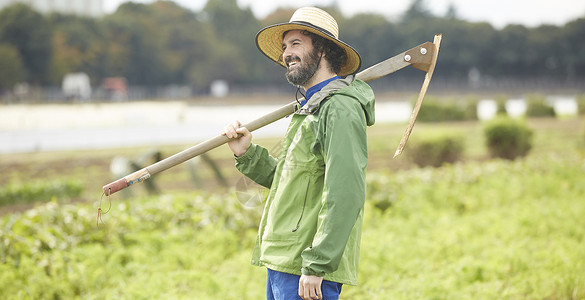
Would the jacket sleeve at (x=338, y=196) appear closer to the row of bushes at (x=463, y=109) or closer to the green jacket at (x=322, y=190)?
the green jacket at (x=322, y=190)

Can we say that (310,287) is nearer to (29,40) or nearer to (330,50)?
(330,50)

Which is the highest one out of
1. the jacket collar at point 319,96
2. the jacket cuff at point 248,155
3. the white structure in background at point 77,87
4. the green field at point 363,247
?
the white structure in background at point 77,87

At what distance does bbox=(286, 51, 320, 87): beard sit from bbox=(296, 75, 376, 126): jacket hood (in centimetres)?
9

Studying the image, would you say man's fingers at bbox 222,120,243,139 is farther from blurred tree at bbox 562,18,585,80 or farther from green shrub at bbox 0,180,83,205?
blurred tree at bbox 562,18,585,80

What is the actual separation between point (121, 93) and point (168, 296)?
4479 cm

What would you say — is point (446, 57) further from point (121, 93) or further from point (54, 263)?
point (54, 263)

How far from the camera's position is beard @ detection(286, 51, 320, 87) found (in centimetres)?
221

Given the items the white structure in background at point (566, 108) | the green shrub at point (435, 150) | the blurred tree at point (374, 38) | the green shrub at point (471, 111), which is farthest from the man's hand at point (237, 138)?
the blurred tree at point (374, 38)

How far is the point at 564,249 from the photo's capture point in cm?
442

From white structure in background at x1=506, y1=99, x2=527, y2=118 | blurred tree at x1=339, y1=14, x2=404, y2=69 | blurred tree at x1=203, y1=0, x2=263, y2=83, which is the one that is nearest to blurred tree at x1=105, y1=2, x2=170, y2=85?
blurred tree at x1=203, y1=0, x2=263, y2=83

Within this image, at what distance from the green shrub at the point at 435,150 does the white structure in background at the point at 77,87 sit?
3653 centimetres

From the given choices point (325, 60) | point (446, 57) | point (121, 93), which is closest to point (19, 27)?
point (121, 93)

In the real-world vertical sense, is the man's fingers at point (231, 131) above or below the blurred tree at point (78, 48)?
below

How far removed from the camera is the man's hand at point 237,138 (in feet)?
7.90
